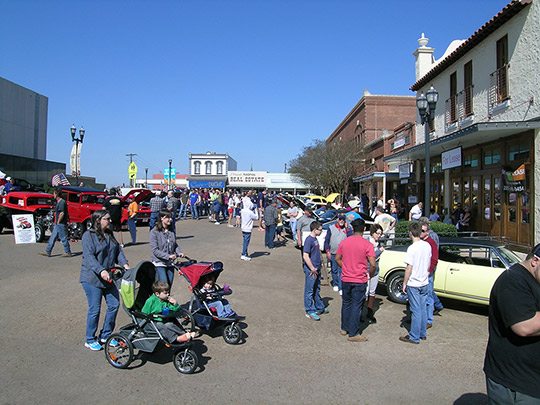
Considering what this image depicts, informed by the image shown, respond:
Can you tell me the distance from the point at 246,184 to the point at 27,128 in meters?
30.2

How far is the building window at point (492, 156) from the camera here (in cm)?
1542

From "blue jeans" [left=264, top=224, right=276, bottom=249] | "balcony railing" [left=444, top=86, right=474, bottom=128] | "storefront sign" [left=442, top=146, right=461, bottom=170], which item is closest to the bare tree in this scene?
"balcony railing" [left=444, top=86, right=474, bottom=128]

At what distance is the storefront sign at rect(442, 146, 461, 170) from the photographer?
16.2 metres

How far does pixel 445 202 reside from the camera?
20359mm

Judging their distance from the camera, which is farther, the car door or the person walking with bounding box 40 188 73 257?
the person walking with bounding box 40 188 73 257

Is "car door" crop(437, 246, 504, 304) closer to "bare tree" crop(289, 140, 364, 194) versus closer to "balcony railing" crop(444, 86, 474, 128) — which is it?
"balcony railing" crop(444, 86, 474, 128)

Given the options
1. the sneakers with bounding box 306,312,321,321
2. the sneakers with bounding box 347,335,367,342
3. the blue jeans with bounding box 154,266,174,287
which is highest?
the blue jeans with bounding box 154,266,174,287

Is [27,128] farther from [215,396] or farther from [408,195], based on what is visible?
[215,396]

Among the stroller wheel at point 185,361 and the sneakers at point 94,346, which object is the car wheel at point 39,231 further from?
the stroller wheel at point 185,361

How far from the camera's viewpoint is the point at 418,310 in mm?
6195

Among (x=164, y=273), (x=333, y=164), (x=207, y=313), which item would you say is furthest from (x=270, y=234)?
(x=333, y=164)

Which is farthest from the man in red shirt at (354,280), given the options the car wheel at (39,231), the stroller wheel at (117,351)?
the car wheel at (39,231)

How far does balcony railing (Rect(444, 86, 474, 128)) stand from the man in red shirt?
1343 cm

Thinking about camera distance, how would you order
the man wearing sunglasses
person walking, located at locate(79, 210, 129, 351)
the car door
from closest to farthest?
the man wearing sunglasses
person walking, located at locate(79, 210, 129, 351)
the car door
